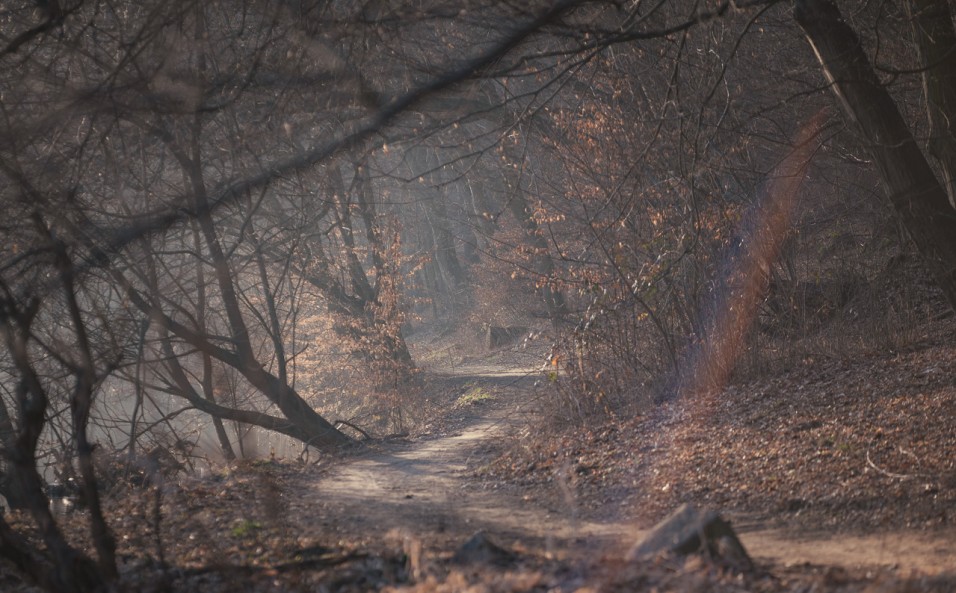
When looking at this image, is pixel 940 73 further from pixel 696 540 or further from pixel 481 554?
pixel 481 554

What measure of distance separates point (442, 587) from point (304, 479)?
6.40 meters

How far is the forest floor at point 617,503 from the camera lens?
493 centimetres

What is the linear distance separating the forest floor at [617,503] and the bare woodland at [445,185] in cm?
28

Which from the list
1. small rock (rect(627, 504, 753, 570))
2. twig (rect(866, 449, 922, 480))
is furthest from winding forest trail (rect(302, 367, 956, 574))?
twig (rect(866, 449, 922, 480))

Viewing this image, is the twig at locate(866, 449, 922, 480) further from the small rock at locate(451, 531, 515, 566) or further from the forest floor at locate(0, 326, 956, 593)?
the small rock at locate(451, 531, 515, 566)

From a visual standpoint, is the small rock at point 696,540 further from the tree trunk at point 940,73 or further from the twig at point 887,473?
the tree trunk at point 940,73

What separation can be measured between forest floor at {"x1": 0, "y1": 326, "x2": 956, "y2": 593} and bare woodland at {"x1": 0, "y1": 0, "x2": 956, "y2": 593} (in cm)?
28

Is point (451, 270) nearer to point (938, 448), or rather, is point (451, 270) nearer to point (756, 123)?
point (756, 123)

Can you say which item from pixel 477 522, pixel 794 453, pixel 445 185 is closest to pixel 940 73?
pixel 794 453

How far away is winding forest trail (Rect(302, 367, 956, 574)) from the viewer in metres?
5.35

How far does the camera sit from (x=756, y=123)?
14797 millimetres

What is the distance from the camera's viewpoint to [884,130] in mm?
7668

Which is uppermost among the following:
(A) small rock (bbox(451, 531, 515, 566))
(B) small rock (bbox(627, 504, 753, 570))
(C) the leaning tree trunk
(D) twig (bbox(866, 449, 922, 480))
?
(C) the leaning tree trunk

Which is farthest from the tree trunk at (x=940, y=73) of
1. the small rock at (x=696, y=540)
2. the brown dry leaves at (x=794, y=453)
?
the small rock at (x=696, y=540)
